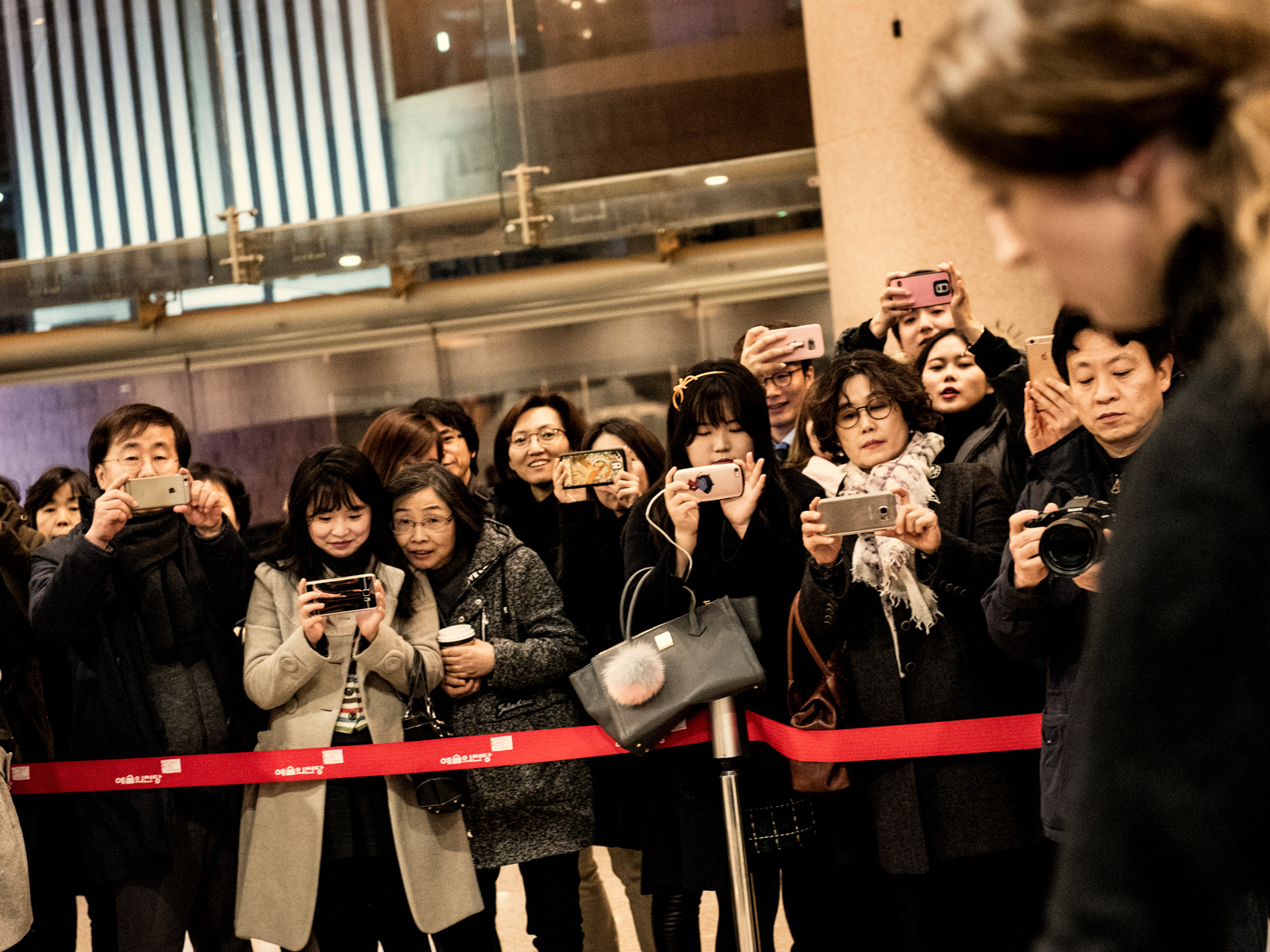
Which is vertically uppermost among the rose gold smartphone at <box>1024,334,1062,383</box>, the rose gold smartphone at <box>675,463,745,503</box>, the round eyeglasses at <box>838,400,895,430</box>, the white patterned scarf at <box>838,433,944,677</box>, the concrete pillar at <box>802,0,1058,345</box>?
the concrete pillar at <box>802,0,1058,345</box>

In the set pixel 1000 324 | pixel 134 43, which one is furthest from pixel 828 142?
pixel 134 43

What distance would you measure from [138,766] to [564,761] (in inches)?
52.3

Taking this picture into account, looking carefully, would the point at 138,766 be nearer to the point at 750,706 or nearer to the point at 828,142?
the point at 750,706

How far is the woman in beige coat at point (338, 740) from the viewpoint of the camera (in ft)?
11.8

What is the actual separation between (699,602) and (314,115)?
642 centimetres

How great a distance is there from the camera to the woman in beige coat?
3.58 m

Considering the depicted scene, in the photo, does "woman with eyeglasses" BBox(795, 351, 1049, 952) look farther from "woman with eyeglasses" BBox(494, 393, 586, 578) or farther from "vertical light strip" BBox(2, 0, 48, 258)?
"vertical light strip" BBox(2, 0, 48, 258)

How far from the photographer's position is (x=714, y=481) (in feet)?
11.3

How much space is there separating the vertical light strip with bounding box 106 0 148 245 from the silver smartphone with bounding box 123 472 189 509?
226 inches

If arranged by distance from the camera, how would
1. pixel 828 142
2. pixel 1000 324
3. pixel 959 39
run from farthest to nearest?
1. pixel 828 142
2. pixel 1000 324
3. pixel 959 39

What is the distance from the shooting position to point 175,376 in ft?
29.9

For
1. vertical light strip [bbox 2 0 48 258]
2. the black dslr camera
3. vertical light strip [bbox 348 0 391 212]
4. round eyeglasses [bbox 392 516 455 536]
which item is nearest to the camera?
the black dslr camera

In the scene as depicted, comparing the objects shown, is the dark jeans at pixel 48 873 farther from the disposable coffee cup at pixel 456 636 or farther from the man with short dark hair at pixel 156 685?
the disposable coffee cup at pixel 456 636

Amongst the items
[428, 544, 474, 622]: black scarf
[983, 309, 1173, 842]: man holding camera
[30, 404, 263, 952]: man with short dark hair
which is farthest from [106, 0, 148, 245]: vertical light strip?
[983, 309, 1173, 842]: man holding camera
